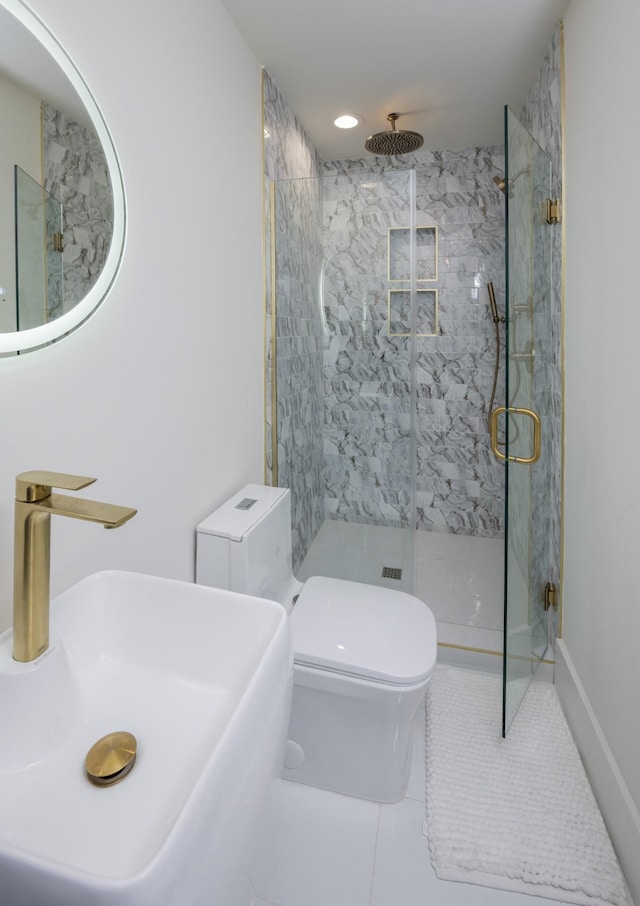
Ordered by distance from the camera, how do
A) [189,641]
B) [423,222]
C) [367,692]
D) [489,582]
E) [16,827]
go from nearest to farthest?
[16,827]
[189,641]
[367,692]
[489,582]
[423,222]

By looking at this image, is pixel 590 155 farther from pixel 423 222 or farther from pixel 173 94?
pixel 423 222

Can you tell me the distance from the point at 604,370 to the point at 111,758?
161 centimetres

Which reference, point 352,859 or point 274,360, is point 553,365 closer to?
point 274,360

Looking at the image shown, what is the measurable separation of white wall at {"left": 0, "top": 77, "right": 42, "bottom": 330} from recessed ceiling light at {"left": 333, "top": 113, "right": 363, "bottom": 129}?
2183 mm

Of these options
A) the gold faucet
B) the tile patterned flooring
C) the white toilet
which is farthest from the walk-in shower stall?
the gold faucet

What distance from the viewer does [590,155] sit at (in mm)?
1701

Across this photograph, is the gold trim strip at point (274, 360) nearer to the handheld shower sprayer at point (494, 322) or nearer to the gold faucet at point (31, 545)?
the handheld shower sprayer at point (494, 322)

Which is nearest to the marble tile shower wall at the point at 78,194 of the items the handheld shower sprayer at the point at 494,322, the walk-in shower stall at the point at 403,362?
the walk-in shower stall at the point at 403,362

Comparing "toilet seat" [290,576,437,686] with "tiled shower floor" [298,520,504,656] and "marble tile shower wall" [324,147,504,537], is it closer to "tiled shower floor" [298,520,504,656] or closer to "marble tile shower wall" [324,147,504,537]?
"tiled shower floor" [298,520,504,656]

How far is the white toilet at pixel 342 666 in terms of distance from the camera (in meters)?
1.49

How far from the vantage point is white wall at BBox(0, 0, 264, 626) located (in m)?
1.10

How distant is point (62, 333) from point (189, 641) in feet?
2.18

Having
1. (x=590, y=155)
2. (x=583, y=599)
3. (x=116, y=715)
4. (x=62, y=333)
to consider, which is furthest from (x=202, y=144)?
(x=583, y=599)

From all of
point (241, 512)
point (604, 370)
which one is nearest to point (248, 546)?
point (241, 512)
